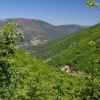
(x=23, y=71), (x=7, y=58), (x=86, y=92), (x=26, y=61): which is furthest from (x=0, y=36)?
(x=26, y=61)

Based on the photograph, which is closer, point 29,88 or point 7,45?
point 7,45

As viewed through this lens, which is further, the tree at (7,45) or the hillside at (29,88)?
the hillside at (29,88)

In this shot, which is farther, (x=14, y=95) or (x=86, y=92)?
(x=86, y=92)

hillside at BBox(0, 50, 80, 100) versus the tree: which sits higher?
the tree

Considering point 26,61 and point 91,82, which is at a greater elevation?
point 91,82

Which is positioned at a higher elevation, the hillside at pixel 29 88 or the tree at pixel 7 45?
the tree at pixel 7 45

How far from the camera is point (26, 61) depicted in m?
136

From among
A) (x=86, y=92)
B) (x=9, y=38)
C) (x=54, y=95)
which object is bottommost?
(x=54, y=95)

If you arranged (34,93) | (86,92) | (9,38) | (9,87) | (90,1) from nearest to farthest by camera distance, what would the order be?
(90,1), (9,38), (9,87), (86,92), (34,93)

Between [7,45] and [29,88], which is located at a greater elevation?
[7,45]

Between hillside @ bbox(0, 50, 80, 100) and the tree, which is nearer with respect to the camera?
the tree

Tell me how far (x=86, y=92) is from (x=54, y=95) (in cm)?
1123

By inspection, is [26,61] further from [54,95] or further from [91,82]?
[91,82]

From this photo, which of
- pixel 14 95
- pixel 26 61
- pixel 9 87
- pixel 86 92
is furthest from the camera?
pixel 26 61
